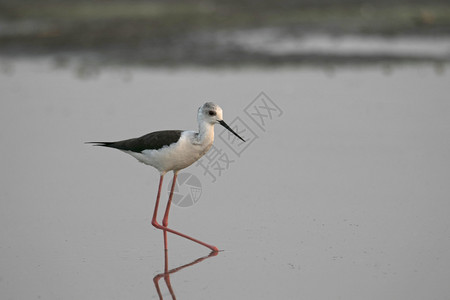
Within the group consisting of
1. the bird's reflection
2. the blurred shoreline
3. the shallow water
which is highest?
the blurred shoreline

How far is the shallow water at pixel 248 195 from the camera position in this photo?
17.3 ft

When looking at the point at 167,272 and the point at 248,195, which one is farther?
the point at 248,195

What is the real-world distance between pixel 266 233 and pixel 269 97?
15.7ft

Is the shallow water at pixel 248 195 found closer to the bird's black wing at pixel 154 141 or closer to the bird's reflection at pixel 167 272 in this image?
the bird's reflection at pixel 167 272

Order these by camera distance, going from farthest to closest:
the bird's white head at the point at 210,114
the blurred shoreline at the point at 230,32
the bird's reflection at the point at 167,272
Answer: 1. the blurred shoreline at the point at 230,32
2. the bird's white head at the point at 210,114
3. the bird's reflection at the point at 167,272

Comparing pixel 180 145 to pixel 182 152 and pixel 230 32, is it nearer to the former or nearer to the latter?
pixel 182 152

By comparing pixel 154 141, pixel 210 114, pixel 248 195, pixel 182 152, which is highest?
pixel 210 114

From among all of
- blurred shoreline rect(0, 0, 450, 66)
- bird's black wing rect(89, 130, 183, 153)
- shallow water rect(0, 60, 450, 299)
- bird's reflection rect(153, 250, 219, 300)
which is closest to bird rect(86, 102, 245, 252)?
bird's black wing rect(89, 130, 183, 153)

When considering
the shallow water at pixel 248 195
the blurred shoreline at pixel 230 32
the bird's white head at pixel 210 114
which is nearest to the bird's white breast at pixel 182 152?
the bird's white head at pixel 210 114

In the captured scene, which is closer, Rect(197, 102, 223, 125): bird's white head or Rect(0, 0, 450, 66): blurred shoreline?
Rect(197, 102, 223, 125): bird's white head

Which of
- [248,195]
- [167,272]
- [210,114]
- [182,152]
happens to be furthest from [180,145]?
[167,272]

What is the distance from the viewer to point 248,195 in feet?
22.6

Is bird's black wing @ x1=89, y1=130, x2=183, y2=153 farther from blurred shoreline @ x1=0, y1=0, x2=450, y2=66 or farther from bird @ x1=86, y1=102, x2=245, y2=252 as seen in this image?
blurred shoreline @ x1=0, y1=0, x2=450, y2=66

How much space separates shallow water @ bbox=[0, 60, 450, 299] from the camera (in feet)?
17.3
